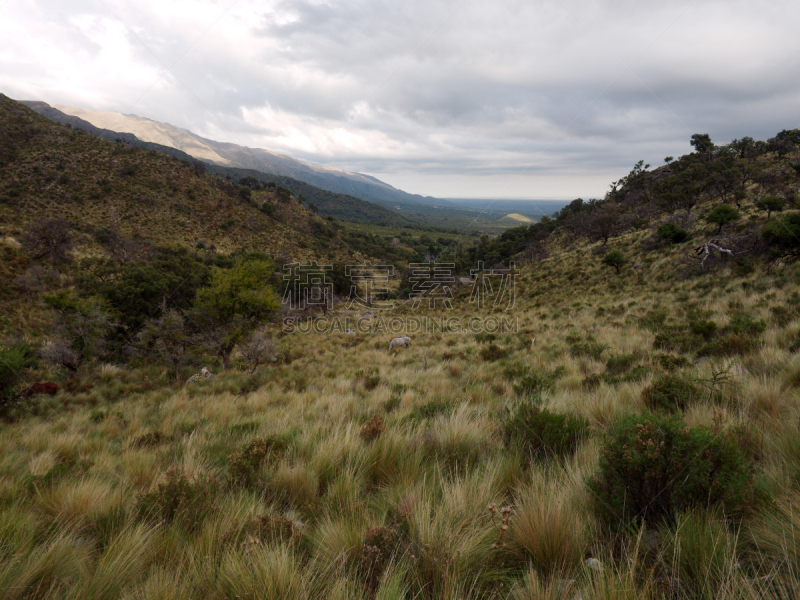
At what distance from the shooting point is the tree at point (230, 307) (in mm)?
13539

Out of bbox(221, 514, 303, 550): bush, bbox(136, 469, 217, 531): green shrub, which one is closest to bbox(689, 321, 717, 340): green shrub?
bbox(221, 514, 303, 550): bush

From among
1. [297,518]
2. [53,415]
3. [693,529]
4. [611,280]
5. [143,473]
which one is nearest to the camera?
[693,529]

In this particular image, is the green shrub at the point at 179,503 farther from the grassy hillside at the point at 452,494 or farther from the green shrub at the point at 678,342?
the green shrub at the point at 678,342

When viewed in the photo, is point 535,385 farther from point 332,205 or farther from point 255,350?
point 332,205

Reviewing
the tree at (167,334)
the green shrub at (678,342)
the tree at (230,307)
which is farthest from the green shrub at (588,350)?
the tree at (167,334)

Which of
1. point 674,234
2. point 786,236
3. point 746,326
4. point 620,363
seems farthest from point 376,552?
A: point 674,234

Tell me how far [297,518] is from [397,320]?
22.9m

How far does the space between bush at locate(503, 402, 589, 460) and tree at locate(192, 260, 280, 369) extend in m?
12.6

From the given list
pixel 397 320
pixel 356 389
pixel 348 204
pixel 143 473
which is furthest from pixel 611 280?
pixel 348 204

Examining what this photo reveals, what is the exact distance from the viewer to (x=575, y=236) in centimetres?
4659

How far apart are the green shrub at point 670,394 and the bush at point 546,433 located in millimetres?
1124

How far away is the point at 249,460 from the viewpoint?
2.95m

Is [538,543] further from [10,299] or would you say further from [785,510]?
[10,299]

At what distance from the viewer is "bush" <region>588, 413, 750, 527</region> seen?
1787mm
